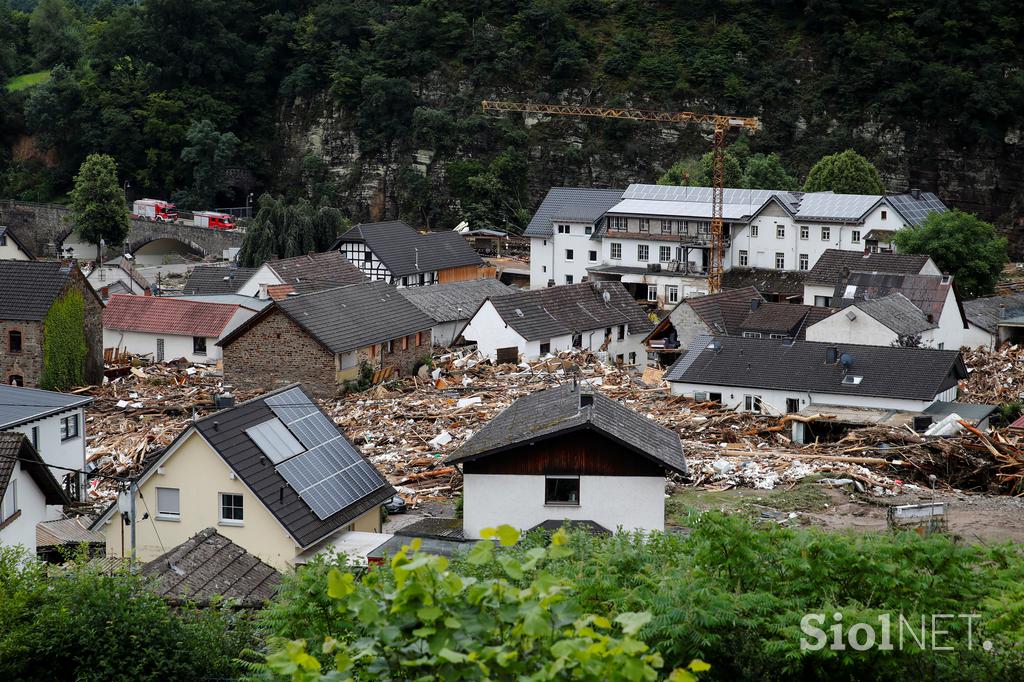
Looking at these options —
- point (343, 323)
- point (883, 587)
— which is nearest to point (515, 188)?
point (343, 323)

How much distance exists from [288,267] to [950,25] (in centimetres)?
4418

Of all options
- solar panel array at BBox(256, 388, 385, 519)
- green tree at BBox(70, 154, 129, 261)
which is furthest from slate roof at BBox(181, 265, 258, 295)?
solar panel array at BBox(256, 388, 385, 519)

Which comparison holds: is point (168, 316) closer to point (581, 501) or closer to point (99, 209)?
point (581, 501)

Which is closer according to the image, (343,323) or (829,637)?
(829,637)

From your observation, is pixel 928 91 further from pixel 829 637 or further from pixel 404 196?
pixel 829 637

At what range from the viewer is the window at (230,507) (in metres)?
20.4

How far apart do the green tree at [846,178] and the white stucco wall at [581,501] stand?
153 ft

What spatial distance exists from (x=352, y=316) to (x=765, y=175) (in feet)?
106

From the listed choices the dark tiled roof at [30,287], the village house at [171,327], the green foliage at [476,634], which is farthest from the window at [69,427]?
the green foliage at [476,634]

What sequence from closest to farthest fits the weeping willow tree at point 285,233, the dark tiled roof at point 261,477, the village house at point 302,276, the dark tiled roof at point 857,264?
the dark tiled roof at point 261,477 → the village house at point 302,276 → the dark tiled roof at point 857,264 → the weeping willow tree at point 285,233

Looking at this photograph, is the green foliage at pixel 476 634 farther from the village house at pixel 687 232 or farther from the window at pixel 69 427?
the village house at pixel 687 232

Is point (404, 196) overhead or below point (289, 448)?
overhead

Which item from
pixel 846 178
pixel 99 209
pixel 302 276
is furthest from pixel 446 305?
pixel 99 209

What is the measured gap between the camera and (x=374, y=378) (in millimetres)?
40781
